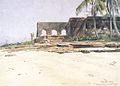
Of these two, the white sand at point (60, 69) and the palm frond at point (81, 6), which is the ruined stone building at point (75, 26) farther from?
the white sand at point (60, 69)

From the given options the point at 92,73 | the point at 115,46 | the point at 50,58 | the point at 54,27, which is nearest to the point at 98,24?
the point at 54,27

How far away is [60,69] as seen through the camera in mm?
14859

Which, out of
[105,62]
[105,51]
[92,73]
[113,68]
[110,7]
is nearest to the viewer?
[92,73]

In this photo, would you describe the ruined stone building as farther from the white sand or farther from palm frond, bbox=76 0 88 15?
the white sand

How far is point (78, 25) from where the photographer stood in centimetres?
4438

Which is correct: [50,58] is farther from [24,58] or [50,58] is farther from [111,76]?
[111,76]

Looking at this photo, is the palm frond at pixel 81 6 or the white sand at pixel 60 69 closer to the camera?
the white sand at pixel 60 69

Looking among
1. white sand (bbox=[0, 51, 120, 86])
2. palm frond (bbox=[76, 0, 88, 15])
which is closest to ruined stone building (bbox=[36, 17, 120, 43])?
palm frond (bbox=[76, 0, 88, 15])

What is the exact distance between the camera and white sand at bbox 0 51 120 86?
43.1 feet

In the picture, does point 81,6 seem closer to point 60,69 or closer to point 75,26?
point 75,26

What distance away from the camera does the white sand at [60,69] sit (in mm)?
13148

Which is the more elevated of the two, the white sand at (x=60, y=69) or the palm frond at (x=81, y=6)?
the palm frond at (x=81, y=6)

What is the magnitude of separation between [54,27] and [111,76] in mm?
32379

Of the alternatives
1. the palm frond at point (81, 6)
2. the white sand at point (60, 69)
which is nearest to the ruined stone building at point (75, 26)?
the palm frond at point (81, 6)
